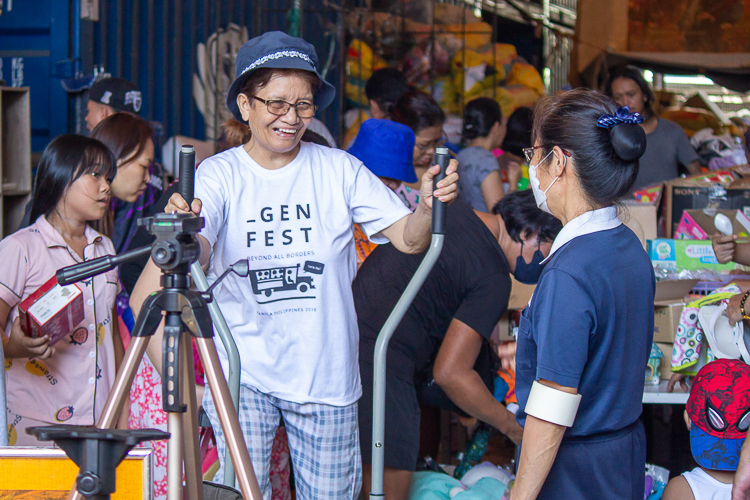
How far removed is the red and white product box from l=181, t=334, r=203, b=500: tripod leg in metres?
0.98

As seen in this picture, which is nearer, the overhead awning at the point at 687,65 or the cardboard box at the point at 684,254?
the cardboard box at the point at 684,254

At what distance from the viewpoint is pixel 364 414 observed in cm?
235

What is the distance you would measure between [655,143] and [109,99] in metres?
3.18

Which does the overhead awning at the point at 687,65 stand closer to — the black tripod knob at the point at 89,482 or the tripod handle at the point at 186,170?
the tripod handle at the point at 186,170

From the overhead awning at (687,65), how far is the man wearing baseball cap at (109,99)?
4.24 m

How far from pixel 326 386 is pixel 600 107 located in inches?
37.1

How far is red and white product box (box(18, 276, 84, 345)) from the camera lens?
2029mm

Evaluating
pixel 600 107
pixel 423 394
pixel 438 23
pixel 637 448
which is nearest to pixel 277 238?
pixel 600 107

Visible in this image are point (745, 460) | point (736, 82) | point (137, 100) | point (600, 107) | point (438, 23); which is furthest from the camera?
point (438, 23)

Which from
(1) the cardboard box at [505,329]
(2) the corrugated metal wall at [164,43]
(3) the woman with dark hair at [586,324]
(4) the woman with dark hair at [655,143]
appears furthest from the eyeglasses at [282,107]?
(4) the woman with dark hair at [655,143]

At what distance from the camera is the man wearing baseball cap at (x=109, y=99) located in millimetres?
3584

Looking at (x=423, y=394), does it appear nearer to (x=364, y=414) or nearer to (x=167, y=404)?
(x=364, y=414)

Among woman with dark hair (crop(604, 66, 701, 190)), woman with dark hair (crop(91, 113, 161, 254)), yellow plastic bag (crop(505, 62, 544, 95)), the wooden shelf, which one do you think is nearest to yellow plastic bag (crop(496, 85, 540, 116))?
yellow plastic bag (crop(505, 62, 544, 95))

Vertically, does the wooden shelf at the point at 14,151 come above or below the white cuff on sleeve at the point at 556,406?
above
